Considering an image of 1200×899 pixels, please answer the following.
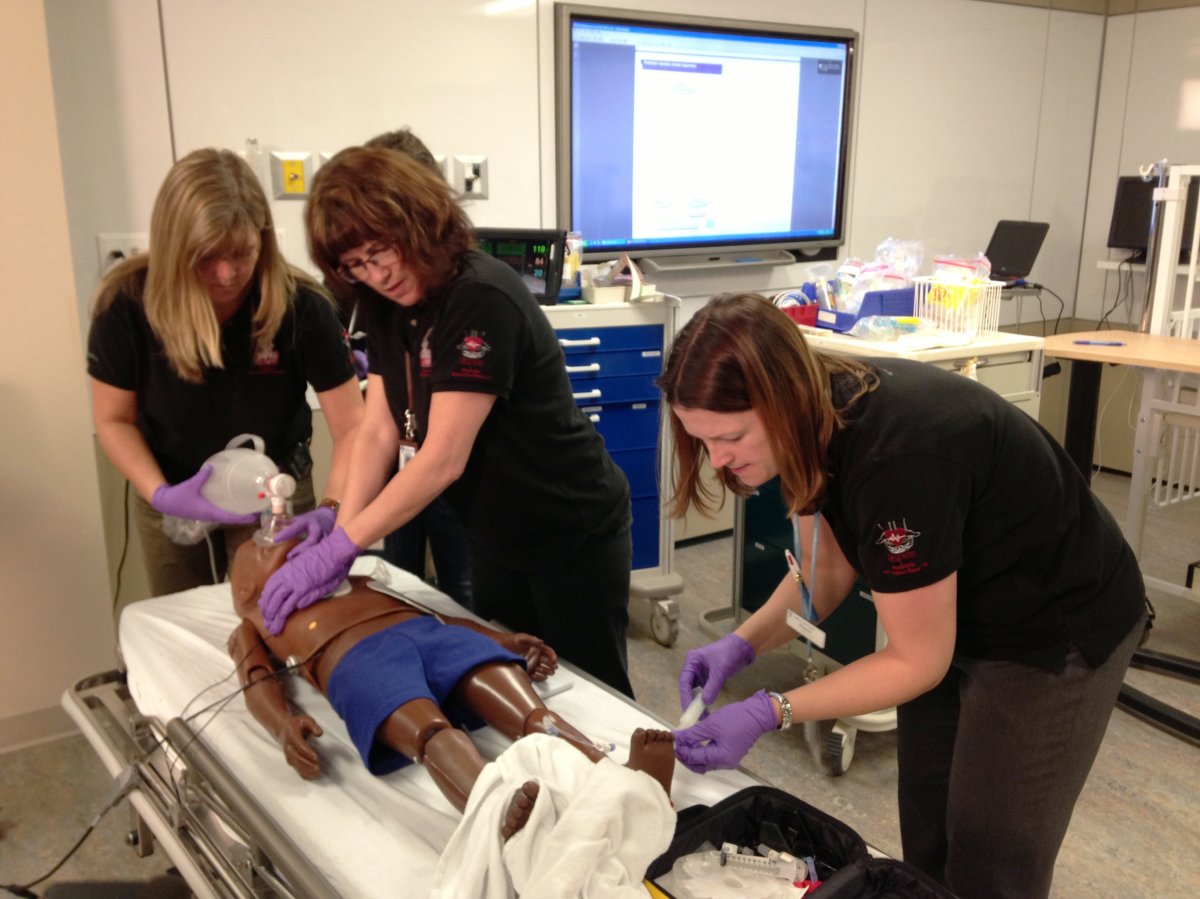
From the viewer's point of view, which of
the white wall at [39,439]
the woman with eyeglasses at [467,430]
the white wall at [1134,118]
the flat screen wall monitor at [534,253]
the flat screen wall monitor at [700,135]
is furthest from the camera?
the white wall at [1134,118]

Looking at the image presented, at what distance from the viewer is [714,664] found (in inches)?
55.0

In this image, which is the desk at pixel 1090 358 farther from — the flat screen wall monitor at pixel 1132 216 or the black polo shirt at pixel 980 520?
the black polo shirt at pixel 980 520

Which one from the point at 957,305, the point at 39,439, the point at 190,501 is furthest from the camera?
the point at 957,305

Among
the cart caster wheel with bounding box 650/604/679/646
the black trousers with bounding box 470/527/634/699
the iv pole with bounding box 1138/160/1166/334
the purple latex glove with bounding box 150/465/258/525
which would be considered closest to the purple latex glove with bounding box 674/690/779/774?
the black trousers with bounding box 470/527/634/699

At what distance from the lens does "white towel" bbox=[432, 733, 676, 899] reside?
0.96 metres

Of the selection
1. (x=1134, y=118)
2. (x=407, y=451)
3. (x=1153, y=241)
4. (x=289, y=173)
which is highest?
(x=1134, y=118)

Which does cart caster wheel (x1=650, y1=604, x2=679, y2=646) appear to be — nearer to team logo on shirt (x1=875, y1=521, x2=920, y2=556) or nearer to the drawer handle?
the drawer handle

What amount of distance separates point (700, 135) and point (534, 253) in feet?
3.57

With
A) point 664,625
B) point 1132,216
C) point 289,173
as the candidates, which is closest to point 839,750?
point 664,625

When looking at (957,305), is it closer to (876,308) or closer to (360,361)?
(876,308)

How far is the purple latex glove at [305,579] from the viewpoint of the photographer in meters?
1.52

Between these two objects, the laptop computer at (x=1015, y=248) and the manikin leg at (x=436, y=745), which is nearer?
the manikin leg at (x=436, y=745)

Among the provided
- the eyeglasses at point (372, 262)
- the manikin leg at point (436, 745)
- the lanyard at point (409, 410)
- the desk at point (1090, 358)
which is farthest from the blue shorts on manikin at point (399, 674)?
the desk at point (1090, 358)

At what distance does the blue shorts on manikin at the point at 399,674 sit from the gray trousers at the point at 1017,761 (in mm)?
640
